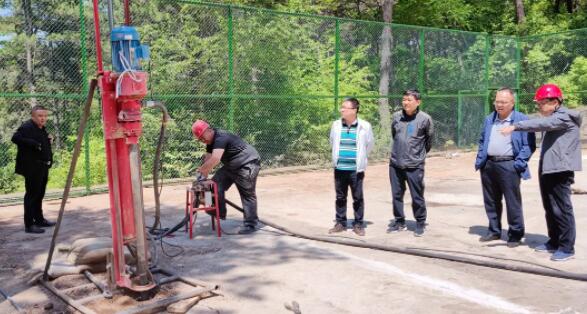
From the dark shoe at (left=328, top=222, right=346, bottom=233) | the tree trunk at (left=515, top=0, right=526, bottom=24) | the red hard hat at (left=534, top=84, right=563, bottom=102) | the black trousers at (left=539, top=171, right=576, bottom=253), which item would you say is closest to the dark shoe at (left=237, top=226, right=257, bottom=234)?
the dark shoe at (left=328, top=222, right=346, bottom=233)

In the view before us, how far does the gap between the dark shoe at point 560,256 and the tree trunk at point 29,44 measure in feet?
39.4

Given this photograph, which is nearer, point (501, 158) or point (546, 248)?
point (546, 248)

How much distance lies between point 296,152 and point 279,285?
30.5ft

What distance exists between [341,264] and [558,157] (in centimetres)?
239

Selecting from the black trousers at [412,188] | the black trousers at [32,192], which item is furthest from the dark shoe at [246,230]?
the black trousers at [32,192]

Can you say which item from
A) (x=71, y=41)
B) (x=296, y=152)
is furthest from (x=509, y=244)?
(x=71, y=41)

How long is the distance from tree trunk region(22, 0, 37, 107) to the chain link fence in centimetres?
3

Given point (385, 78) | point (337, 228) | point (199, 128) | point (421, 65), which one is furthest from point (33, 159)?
point (385, 78)

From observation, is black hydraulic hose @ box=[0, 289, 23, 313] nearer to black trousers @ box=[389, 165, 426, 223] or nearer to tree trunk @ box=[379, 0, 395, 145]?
black trousers @ box=[389, 165, 426, 223]

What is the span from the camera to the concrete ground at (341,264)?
454 centimetres

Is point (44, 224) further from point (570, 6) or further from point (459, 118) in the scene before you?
point (570, 6)

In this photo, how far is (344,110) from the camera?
22.4 ft

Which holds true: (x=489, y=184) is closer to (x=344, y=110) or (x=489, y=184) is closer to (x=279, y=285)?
(x=344, y=110)

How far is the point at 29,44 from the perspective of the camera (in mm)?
14180
